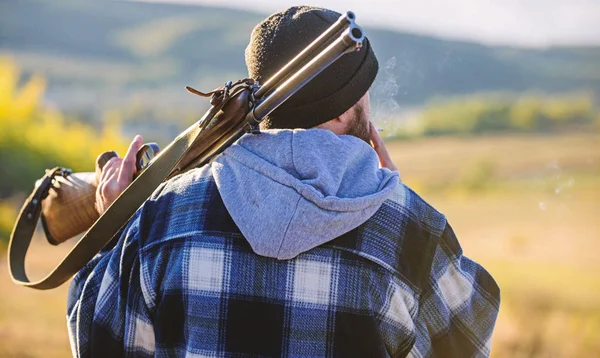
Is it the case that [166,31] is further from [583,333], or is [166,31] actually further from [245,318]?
[245,318]

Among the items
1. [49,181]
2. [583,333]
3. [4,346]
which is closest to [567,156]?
[583,333]

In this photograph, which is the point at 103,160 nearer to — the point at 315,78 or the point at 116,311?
the point at 116,311

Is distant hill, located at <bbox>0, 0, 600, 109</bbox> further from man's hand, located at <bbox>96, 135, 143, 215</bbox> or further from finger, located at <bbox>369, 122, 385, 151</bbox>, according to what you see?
man's hand, located at <bbox>96, 135, 143, 215</bbox>

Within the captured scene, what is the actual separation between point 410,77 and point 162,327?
2568mm

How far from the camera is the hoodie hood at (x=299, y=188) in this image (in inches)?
70.5

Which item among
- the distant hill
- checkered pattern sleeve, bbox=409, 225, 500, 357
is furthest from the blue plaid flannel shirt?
the distant hill

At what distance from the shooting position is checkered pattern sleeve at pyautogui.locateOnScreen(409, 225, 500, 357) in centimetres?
198

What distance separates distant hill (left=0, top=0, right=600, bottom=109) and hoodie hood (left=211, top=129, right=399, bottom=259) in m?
10.4

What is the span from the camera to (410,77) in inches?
161

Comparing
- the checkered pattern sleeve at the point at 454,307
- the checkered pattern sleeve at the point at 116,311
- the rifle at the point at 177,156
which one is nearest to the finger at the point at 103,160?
the rifle at the point at 177,156

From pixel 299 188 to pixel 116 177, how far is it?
0.87 meters

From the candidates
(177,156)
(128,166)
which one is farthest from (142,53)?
(177,156)

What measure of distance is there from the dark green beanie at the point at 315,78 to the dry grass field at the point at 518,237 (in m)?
3.19

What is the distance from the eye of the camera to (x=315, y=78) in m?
A: 1.99
